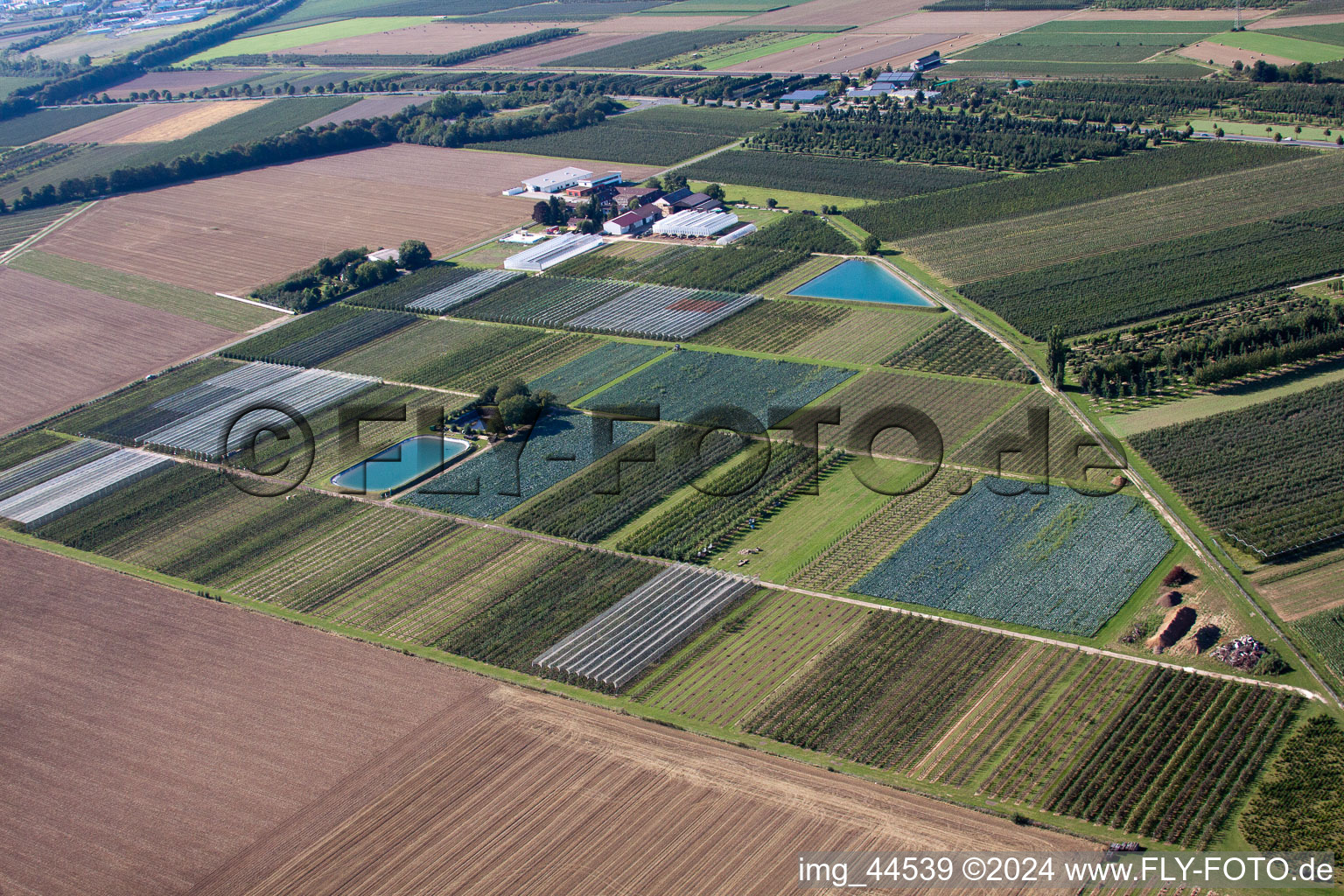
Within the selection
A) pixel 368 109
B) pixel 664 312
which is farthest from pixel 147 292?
pixel 368 109

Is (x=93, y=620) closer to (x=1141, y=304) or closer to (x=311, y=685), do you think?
(x=311, y=685)

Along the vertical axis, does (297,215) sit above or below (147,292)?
above

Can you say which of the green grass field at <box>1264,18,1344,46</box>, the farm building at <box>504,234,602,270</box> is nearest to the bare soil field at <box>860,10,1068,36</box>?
the green grass field at <box>1264,18,1344,46</box>

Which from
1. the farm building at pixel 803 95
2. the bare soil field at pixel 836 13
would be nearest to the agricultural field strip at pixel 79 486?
the farm building at pixel 803 95

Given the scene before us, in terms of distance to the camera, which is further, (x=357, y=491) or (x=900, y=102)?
(x=900, y=102)

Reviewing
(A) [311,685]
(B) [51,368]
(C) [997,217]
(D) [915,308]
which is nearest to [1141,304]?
(D) [915,308]

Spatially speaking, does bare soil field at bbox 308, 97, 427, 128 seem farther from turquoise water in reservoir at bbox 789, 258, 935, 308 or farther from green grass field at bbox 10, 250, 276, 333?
turquoise water in reservoir at bbox 789, 258, 935, 308

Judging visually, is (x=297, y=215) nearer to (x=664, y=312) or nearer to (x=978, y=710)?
(x=664, y=312)
